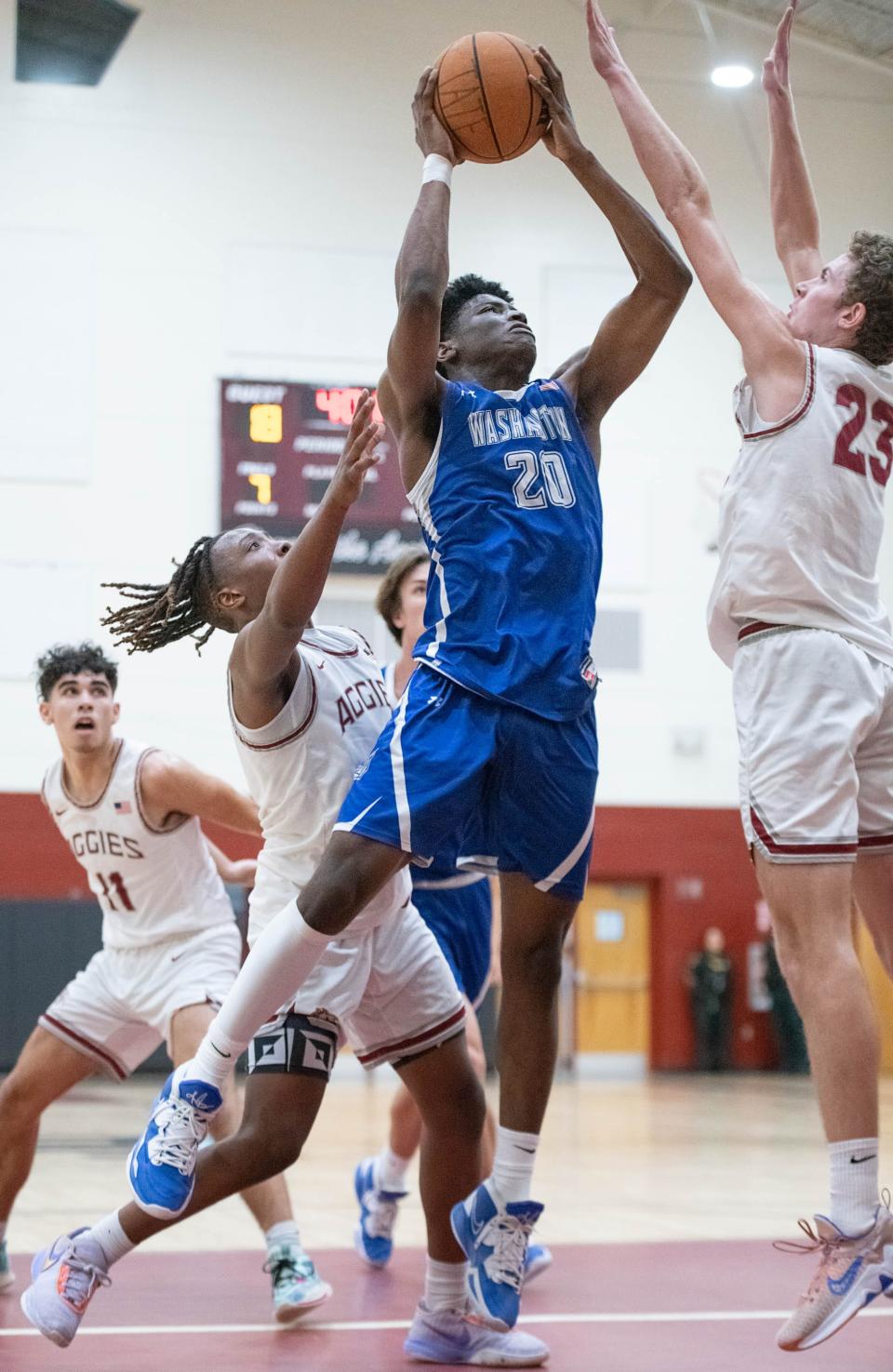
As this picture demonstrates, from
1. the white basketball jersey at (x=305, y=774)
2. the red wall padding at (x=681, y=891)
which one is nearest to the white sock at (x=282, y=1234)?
the white basketball jersey at (x=305, y=774)

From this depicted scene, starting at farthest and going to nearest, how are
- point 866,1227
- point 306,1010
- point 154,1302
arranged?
point 154,1302, point 306,1010, point 866,1227

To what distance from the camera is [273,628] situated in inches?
151

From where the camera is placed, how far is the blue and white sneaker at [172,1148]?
3574mm

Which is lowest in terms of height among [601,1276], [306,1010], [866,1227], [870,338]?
[601,1276]

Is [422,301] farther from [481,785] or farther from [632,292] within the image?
[481,785]

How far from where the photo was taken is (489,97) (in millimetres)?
4020

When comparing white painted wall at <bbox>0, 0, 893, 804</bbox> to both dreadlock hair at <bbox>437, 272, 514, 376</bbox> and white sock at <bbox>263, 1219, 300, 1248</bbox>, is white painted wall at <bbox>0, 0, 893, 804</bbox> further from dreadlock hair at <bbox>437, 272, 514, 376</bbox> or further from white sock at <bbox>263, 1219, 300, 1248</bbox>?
dreadlock hair at <bbox>437, 272, 514, 376</bbox>

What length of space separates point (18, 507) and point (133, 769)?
445 inches

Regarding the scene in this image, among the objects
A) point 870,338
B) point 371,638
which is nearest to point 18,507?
point 371,638

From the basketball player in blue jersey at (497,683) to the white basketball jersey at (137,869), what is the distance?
1.62m

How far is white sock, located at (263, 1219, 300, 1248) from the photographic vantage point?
4.77 meters

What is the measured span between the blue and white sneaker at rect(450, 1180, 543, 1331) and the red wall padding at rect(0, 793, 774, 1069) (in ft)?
44.5

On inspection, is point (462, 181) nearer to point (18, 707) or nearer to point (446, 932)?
point (18, 707)

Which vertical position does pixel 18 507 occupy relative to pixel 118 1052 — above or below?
above
